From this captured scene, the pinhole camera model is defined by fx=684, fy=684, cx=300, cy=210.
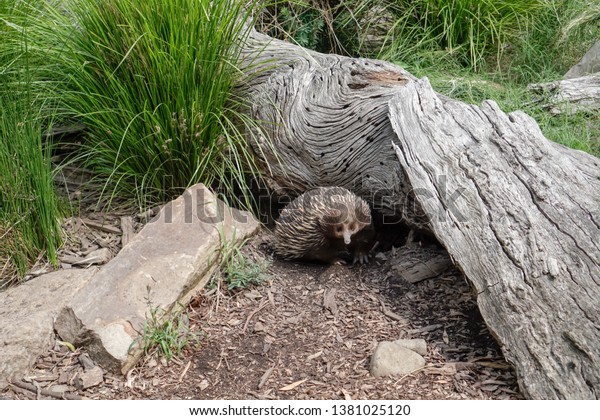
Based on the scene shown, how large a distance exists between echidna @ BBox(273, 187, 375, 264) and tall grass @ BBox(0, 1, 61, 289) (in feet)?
A: 4.32

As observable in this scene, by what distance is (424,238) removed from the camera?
3936mm

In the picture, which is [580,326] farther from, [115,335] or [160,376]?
[115,335]

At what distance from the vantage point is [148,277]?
3.43 meters

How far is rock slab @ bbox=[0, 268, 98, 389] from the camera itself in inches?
123

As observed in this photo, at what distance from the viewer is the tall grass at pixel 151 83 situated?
12.2 feet

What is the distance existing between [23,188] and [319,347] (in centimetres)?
177

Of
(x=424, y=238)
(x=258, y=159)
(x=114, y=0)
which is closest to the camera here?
(x=114, y=0)

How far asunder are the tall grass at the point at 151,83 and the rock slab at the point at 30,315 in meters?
0.54

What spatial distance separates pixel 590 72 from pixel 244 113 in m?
3.02

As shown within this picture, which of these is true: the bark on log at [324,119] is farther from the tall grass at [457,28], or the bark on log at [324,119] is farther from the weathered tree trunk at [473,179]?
the tall grass at [457,28]

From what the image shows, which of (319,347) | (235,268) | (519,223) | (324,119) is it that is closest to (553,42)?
(324,119)

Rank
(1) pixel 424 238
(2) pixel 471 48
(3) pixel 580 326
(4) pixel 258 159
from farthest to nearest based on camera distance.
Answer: (2) pixel 471 48, (4) pixel 258 159, (1) pixel 424 238, (3) pixel 580 326

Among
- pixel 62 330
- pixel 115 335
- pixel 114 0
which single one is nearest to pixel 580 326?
pixel 115 335

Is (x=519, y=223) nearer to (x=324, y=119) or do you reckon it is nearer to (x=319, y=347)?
(x=319, y=347)
